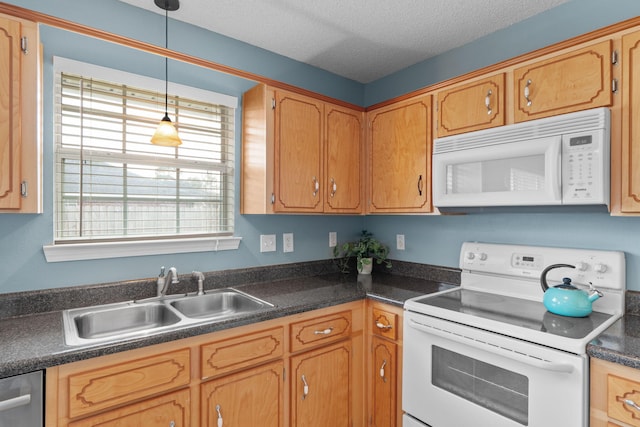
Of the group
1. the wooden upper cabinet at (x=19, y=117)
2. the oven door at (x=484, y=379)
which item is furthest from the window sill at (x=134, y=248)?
the oven door at (x=484, y=379)

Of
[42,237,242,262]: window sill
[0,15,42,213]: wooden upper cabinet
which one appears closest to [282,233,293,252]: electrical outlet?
[42,237,242,262]: window sill

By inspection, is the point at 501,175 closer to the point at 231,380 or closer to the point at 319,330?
the point at 319,330

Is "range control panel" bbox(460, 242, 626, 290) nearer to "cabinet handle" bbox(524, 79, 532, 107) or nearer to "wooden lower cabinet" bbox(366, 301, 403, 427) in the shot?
"wooden lower cabinet" bbox(366, 301, 403, 427)

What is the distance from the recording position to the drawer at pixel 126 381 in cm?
119

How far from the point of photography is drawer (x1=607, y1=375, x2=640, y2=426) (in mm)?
1148

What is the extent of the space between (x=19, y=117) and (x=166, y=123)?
51 cm

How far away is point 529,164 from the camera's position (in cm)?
167

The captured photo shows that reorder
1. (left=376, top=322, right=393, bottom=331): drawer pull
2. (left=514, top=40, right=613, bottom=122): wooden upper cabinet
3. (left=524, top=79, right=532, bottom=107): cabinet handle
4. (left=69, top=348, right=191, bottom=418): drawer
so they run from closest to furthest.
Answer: (left=69, top=348, right=191, bottom=418): drawer → (left=514, top=40, right=613, bottom=122): wooden upper cabinet → (left=524, top=79, right=532, bottom=107): cabinet handle → (left=376, top=322, right=393, bottom=331): drawer pull

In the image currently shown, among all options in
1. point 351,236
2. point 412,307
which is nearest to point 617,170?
point 412,307

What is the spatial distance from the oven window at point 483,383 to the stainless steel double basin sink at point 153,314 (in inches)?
34.6

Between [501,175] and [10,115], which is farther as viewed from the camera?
[501,175]

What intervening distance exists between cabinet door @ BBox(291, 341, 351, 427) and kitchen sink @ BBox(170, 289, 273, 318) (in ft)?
1.37

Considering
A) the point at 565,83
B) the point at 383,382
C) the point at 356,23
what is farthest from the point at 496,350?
the point at 356,23

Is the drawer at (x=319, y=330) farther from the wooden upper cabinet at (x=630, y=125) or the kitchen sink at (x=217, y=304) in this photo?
the wooden upper cabinet at (x=630, y=125)
